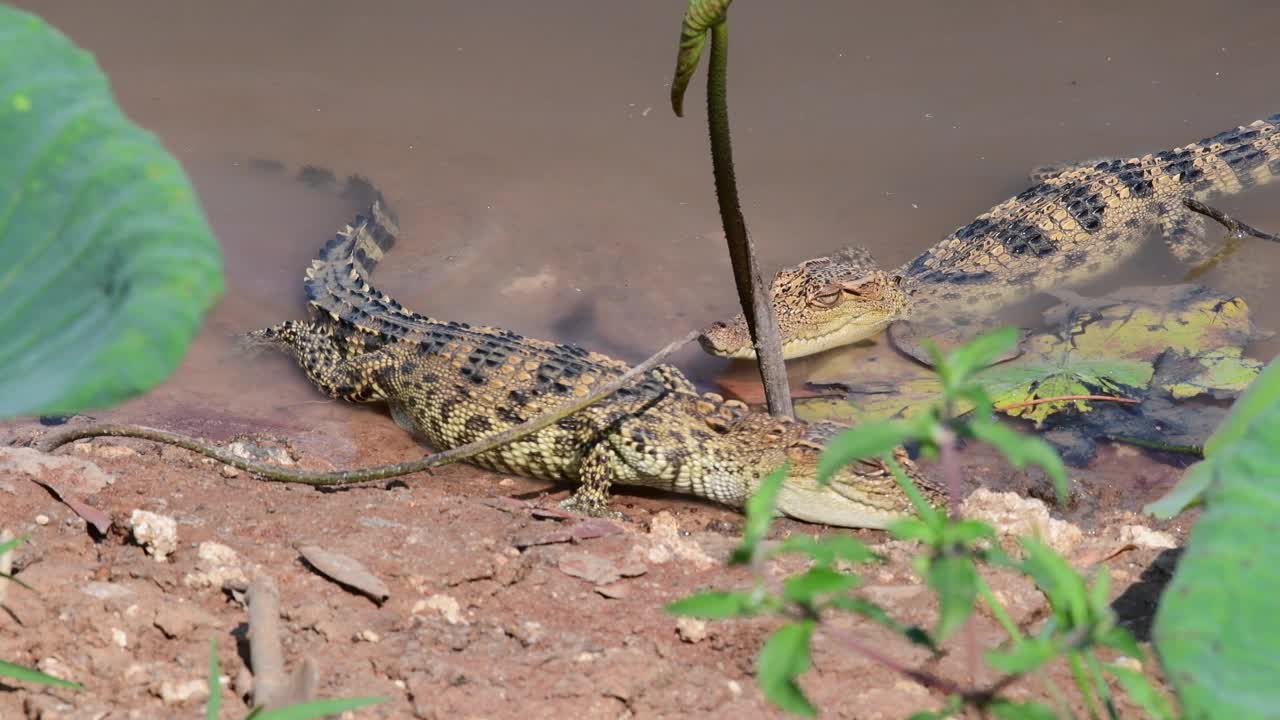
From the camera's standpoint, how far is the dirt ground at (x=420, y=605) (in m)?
2.49

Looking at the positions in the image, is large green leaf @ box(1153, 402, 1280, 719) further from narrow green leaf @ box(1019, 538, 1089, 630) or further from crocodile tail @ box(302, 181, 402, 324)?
crocodile tail @ box(302, 181, 402, 324)

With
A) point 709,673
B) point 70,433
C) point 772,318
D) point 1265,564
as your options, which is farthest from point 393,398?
point 1265,564

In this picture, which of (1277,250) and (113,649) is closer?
(113,649)

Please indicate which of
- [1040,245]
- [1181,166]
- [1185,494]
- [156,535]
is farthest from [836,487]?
[1181,166]

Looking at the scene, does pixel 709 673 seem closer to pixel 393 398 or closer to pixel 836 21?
pixel 393 398

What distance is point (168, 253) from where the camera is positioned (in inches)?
59.0

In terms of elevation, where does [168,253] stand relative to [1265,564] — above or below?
below

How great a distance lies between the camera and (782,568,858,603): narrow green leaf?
4.76 feet

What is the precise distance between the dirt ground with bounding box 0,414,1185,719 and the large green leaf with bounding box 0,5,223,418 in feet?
3.58

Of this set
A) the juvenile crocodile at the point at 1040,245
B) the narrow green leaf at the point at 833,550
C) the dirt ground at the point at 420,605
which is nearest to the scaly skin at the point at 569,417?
the dirt ground at the point at 420,605

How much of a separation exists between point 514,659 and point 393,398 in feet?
9.42

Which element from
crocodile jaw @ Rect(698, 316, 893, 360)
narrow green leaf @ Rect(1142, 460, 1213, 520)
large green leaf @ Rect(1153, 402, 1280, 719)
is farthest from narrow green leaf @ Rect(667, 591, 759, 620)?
crocodile jaw @ Rect(698, 316, 893, 360)

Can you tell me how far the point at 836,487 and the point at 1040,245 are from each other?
354cm

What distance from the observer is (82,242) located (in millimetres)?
1642
